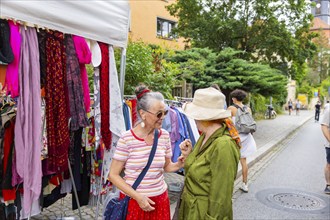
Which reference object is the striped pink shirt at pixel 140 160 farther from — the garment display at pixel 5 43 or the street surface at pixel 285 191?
the street surface at pixel 285 191

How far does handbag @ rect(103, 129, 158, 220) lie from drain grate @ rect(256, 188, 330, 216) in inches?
143

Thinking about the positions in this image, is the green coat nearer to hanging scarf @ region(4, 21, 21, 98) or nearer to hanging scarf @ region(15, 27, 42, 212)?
hanging scarf @ region(15, 27, 42, 212)

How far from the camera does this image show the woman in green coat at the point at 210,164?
2111 mm

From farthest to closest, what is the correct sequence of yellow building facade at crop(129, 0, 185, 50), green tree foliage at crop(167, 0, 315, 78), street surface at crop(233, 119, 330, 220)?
1. yellow building facade at crop(129, 0, 185, 50)
2. green tree foliage at crop(167, 0, 315, 78)
3. street surface at crop(233, 119, 330, 220)

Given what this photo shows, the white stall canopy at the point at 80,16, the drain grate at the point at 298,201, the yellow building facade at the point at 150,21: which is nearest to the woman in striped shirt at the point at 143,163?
the white stall canopy at the point at 80,16

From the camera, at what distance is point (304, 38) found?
50.7 ft

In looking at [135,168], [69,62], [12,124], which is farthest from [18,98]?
[135,168]

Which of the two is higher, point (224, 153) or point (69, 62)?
point (69, 62)

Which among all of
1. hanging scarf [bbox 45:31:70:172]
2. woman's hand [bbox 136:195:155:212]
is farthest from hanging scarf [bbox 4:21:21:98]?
woman's hand [bbox 136:195:155:212]

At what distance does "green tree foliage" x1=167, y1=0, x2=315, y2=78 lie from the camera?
14.1 m

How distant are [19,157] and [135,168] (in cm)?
98

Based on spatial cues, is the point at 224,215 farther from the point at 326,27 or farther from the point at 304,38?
the point at 326,27

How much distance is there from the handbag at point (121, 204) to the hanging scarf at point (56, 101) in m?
0.65

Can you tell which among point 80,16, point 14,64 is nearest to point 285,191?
point 80,16
